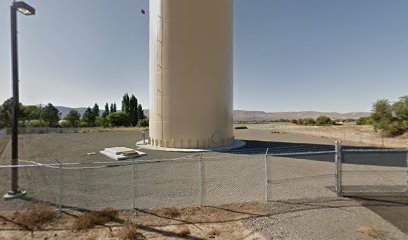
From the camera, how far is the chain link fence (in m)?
6.11

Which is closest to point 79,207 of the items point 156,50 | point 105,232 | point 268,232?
point 105,232

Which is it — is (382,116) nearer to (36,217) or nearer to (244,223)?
(244,223)

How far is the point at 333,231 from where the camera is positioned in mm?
4340

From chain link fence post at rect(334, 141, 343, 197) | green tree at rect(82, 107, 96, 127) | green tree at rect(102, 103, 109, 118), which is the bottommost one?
chain link fence post at rect(334, 141, 343, 197)

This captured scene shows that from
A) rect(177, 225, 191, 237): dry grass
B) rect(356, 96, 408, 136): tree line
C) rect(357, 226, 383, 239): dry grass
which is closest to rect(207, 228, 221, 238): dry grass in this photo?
rect(177, 225, 191, 237): dry grass

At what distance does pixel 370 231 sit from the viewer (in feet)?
13.9

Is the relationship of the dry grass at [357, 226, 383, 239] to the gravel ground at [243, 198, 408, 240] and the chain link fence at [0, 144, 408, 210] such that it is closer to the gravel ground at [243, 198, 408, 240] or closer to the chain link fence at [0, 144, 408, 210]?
the gravel ground at [243, 198, 408, 240]

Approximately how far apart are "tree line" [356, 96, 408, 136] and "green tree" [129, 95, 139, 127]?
2398 inches

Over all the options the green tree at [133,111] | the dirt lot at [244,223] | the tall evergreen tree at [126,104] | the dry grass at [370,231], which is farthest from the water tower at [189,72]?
the tall evergreen tree at [126,104]

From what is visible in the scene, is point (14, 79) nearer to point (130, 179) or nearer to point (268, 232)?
point (130, 179)

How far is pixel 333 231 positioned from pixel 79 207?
6247 millimetres

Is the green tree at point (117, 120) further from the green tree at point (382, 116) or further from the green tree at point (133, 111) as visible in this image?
the green tree at point (382, 116)

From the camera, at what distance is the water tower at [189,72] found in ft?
54.3

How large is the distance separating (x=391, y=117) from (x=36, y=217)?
32698 mm
